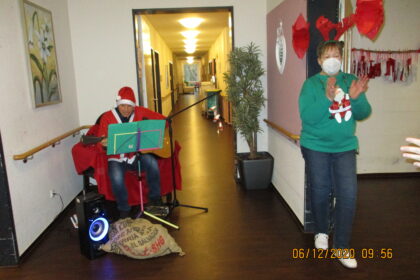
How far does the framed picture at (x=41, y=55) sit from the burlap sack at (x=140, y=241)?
1319 millimetres

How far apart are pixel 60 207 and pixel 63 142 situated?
0.67m

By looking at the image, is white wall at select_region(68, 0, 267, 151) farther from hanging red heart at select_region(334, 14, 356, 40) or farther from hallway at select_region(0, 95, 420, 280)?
hanging red heart at select_region(334, 14, 356, 40)

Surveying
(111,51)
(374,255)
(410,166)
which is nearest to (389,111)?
(410,166)

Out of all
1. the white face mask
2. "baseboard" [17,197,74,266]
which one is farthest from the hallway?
the white face mask

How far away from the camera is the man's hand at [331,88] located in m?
2.20

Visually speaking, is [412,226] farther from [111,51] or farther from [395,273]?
[111,51]

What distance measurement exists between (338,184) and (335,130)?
383 mm

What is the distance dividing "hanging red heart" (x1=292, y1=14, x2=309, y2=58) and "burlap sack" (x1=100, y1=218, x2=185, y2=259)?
1.77m

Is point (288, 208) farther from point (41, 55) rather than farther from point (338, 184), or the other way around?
point (41, 55)

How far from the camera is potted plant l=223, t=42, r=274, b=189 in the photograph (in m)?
3.92

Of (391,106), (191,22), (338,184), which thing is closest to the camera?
(338,184)

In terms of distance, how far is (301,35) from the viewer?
2656mm

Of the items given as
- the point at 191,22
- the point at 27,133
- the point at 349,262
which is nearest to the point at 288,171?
the point at 349,262

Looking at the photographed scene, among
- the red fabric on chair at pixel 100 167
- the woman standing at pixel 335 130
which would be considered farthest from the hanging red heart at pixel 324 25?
the red fabric on chair at pixel 100 167
